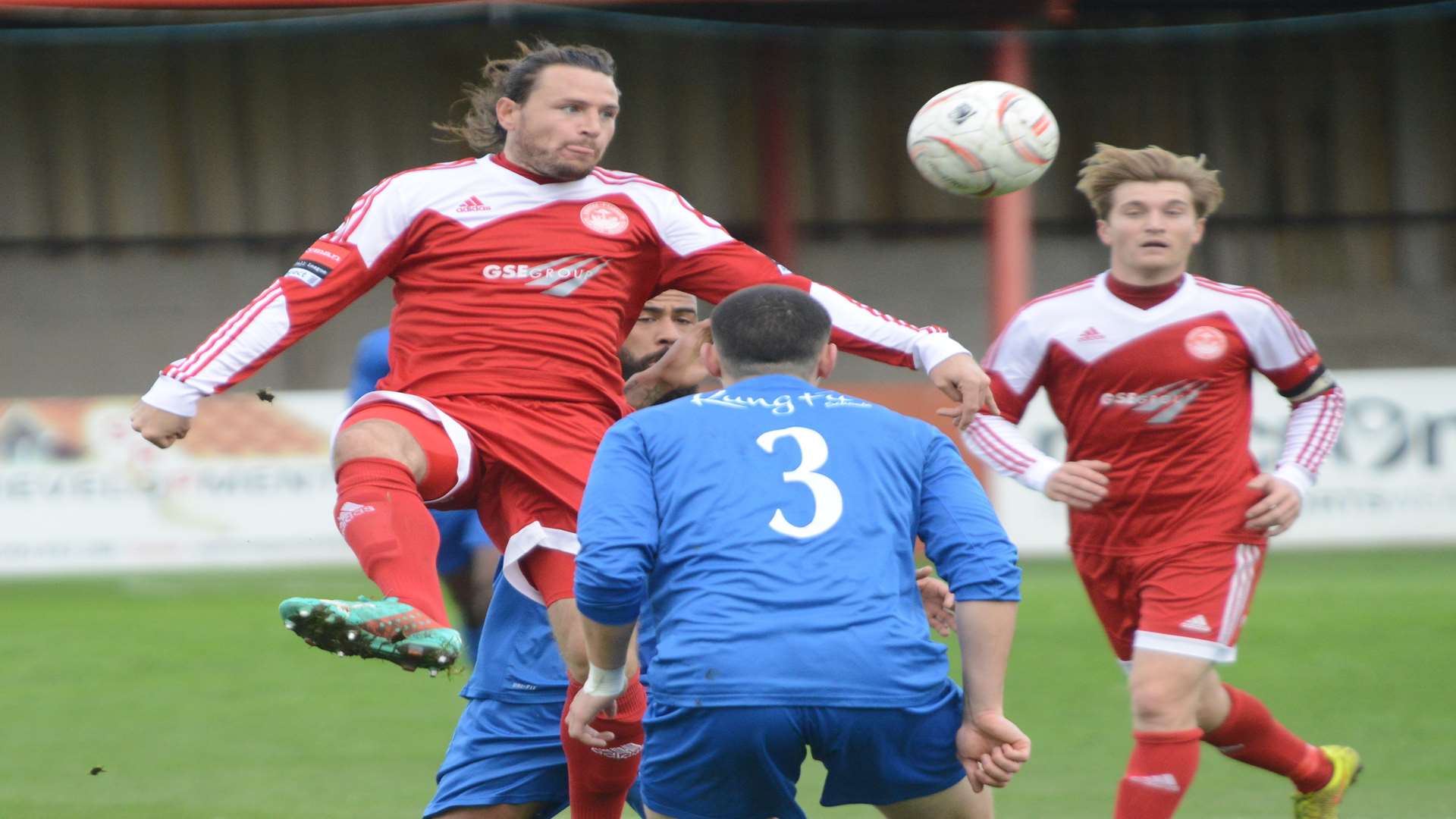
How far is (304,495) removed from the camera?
12281mm

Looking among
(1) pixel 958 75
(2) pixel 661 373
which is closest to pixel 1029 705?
(2) pixel 661 373

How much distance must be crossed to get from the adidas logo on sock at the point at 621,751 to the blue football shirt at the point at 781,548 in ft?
2.81

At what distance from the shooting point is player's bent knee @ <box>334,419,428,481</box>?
425 cm

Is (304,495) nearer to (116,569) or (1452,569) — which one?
(116,569)

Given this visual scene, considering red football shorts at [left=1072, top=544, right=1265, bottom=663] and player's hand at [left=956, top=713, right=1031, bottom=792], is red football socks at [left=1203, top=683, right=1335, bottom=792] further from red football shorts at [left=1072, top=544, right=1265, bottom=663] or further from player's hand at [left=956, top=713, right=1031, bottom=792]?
player's hand at [left=956, top=713, right=1031, bottom=792]

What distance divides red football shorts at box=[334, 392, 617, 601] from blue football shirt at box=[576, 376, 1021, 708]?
85 cm

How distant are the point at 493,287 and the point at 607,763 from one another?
122 cm

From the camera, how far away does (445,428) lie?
441 cm

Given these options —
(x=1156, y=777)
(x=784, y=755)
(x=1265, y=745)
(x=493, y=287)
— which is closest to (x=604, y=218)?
(x=493, y=287)

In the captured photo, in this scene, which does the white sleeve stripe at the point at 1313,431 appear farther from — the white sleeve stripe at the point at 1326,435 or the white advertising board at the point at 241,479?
the white advertising board at the point at 241,479

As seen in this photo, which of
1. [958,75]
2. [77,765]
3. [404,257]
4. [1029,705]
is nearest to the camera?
[404,257]

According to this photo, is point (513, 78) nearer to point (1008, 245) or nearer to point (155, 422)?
point (155, 422)

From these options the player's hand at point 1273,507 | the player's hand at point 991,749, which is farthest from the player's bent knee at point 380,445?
the player's hand at point 1273,507

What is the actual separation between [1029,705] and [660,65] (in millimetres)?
12763
